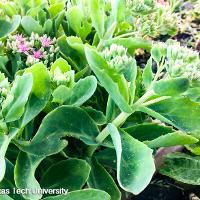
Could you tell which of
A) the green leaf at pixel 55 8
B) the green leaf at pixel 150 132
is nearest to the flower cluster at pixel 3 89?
the green leaf at pixel 150 132

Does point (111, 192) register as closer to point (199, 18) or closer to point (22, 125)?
point (22, 125)

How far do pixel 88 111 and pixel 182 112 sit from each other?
0.72ft

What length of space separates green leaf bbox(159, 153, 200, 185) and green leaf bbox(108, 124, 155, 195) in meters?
0.36

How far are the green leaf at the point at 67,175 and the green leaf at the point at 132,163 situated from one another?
3.9 inches

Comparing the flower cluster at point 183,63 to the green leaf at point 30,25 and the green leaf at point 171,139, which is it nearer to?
the green leaf at point 171,139

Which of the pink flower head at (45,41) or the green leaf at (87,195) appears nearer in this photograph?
the green leaf at (87,195)

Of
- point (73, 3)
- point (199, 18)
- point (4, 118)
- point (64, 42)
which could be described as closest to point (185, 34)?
point (199, 18)

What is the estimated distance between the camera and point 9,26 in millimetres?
1218

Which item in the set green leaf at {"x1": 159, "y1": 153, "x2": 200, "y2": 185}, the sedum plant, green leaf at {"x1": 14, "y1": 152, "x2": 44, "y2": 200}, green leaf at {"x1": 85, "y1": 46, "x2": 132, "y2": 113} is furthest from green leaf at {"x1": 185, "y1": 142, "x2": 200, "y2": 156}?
green leaf at {"x1": 14, "y1": 152, "x2": 44, "y2": 200}

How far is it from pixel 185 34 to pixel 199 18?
18 cm

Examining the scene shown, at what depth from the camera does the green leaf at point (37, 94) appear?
0.94 m

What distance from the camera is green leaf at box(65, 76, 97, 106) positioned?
3.20 ft

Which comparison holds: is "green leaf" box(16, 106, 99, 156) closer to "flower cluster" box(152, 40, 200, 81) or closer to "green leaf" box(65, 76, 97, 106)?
"green leaf" box(65, 76, 97, 106)

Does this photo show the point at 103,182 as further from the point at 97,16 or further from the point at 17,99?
the point at 97,16
